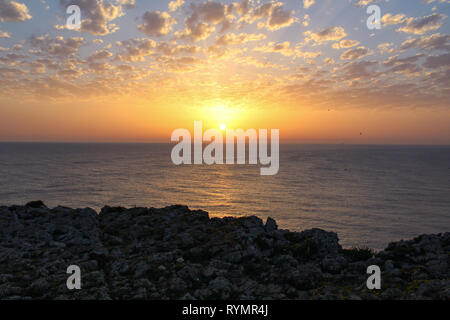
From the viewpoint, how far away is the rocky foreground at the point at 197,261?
8812mm

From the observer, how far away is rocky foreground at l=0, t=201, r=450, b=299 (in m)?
8.81

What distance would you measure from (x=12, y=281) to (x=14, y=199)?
75.3 meters

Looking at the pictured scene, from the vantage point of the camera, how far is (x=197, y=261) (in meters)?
11.3

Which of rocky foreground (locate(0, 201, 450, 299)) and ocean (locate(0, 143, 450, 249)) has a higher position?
rocky foreground (locate(0, 201, 450, 299))

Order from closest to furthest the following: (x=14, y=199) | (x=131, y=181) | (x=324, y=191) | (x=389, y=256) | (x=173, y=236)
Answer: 1. (x=389, y=256)
2. (x=173, y=236)
3. (x=14, y=199)
4. (x=324, y=191)
5. (x=131, y=181)

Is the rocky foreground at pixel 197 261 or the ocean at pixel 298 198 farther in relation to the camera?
the ocean at pixel 298 198

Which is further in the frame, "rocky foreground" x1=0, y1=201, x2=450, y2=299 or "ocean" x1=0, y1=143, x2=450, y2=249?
"ocean" x1=0, y1=143, x2=450, y2=249

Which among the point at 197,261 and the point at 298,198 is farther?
the point at 298,198

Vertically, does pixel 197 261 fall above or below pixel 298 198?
above

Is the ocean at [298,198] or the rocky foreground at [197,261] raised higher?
the rocky foreground at [197,261]

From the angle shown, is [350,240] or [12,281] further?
[350,240]
